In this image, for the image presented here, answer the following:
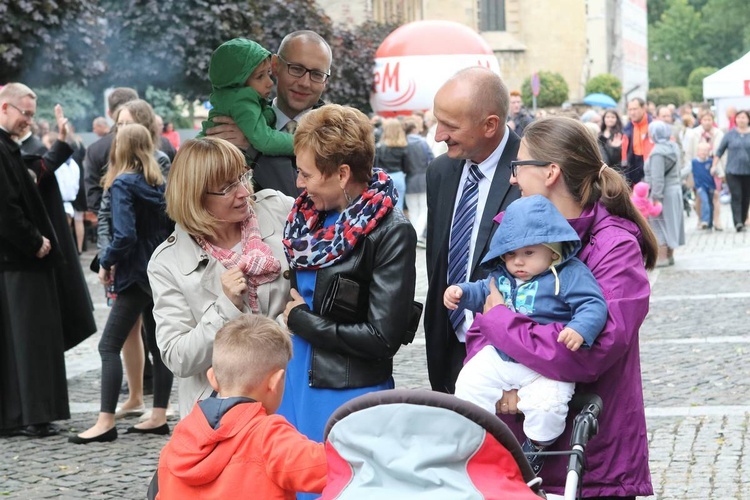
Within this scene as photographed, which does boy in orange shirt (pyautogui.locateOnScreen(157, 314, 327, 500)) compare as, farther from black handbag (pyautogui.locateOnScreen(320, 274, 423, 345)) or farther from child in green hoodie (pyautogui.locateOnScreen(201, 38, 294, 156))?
child in green hoodie (pyautogui.locateOnScreen(201, 38, 294, 156))

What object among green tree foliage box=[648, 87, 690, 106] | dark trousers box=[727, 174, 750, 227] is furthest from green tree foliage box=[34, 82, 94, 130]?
green tree foliage box=[648, 87, 690, 106]

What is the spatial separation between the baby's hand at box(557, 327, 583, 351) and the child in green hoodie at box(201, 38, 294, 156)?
86.9 inches

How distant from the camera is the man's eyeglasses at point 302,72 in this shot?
17.6ft

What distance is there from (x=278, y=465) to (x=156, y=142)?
5986 mm

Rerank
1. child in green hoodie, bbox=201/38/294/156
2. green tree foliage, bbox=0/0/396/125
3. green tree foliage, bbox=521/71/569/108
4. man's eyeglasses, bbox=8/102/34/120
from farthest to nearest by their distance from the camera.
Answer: green tree foliage, bbox=521/71/569/108 < green tree foliage, bbox=0/0/396/125 < man's eyeglasses, bbox=8/102/34/120 < child in green hoodie, bbox=201/38/294/156

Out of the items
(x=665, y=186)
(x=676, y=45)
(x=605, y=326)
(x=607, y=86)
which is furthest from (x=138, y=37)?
(x=676, y=45)

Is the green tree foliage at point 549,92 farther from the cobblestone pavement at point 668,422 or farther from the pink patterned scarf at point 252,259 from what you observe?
the pink patterned scarf at point 252,259

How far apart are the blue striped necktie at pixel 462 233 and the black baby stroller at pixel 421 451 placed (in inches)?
60.9

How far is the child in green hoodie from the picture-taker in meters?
5.25

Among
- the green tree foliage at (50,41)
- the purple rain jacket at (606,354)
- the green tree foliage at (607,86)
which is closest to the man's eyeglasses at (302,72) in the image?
the purple rain jacket at (606,354)

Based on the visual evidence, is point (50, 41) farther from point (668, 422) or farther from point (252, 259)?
point (252, 259)

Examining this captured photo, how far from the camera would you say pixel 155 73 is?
19531mm

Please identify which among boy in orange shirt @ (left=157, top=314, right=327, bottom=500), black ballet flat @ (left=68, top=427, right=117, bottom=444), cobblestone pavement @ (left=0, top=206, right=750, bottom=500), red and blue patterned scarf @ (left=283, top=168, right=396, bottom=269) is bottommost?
cobblestone pavement @ (left=0, top=206, right=750, bottom=500)

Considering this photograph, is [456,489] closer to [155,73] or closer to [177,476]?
[177,476]
